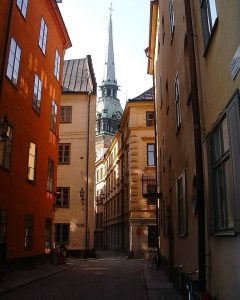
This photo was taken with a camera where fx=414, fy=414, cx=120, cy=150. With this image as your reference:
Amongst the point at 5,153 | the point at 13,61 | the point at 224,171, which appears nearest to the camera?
the point at 224,171

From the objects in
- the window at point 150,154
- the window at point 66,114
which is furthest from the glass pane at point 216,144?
the window at point 150,154

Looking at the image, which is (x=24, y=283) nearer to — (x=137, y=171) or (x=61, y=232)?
(x=61, y=232)

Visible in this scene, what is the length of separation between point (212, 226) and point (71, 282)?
950 centimetres

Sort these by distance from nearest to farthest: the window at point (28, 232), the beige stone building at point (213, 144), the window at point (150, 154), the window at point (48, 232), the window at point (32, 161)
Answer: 1. the beige stone building at point (213, 144)
2. the window at point (28, 232)
3. the window at point (32, 161)
4. the window at point (48, 232)
5. the window at point (150, 154)

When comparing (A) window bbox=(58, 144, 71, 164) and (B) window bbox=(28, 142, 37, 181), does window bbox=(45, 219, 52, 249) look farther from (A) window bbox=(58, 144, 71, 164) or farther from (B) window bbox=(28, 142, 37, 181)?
(A) window bbox=(58, 144, 71, 164)

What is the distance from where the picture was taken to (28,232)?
19.2m

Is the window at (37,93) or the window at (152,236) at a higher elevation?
the window at (37,93)

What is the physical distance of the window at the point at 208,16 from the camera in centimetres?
690

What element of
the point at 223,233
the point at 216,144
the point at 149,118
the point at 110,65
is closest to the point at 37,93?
the point at 216,144

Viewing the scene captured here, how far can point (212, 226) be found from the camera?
→ 277 inches

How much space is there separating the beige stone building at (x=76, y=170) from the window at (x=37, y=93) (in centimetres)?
1212

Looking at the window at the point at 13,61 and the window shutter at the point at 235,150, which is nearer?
the window shutter at the point at 235,150

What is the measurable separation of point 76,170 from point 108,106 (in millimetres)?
69368

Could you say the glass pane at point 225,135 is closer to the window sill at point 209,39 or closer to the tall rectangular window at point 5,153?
the window sill at point 209,39
